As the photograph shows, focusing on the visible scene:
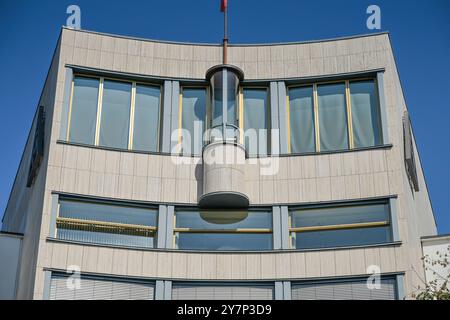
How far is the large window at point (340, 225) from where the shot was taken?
78.0ft

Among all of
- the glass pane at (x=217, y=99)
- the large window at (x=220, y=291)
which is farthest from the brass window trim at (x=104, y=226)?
the glass pane at (x=217, y=99)

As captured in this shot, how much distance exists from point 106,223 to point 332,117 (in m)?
8.18

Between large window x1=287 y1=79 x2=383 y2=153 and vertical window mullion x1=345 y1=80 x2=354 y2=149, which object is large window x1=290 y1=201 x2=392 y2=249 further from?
vertical window mullion x1=345 y1=80 x2=354 y2=149

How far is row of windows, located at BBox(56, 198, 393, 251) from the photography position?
23.7 meters

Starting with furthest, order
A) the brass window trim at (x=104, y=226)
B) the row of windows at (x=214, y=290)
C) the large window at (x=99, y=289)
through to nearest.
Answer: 1. the brass window trim at (x=104, y=226)
2. the row of windows at (x=214, y=290)
3. the large window at (x=99, y=289)

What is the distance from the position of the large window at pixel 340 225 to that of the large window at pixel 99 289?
4865 mm

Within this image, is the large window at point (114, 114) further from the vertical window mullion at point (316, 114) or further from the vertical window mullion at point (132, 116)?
the vertical window mullion at point (316, 114)

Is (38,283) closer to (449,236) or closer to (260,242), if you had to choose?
(260,242)

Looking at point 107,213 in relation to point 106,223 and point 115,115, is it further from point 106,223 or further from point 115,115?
point 115,115

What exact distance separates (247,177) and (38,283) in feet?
24.0

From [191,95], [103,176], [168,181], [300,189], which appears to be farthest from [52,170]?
[300,189]

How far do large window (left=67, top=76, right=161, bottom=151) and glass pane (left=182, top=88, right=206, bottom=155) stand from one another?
93cm
